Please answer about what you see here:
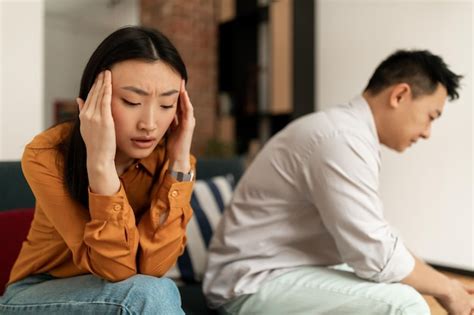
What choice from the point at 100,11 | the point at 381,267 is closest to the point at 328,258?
the point at 381,267

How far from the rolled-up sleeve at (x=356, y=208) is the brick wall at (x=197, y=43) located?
9.95 ft

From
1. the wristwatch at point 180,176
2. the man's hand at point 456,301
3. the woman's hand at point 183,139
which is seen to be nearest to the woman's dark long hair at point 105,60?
the woman's hand at point 183,139

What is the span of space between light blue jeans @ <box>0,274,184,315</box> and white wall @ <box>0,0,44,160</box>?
1066mm

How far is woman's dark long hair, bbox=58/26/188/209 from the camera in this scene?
41.4 inches

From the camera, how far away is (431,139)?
2.49 m

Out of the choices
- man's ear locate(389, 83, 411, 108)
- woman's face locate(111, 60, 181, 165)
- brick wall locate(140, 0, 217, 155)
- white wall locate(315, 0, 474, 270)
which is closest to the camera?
woman's face locate(111, 60, 181, 165)

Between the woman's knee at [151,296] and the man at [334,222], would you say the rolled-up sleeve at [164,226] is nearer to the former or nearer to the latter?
the woman's knee at [151,296]

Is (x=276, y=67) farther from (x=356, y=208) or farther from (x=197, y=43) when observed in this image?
(x=356, y=208)

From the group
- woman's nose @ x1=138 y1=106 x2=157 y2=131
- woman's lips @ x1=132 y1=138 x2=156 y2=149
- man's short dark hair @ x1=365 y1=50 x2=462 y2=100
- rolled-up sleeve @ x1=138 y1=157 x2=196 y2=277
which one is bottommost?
rolled-up sleeve @ x1=138 y1=157 x2=196 y2=277

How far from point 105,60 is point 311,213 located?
0.74 metres

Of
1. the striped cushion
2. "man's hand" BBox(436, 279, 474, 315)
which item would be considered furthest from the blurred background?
"man's hand" BBox(436, 279, 474, 315)

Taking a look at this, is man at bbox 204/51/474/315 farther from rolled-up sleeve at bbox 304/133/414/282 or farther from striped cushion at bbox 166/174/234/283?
striped cushion at bbox 166/174/234/283

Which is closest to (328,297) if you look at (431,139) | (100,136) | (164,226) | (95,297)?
(164,226)

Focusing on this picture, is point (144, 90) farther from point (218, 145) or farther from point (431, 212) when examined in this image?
point (218, 145)
